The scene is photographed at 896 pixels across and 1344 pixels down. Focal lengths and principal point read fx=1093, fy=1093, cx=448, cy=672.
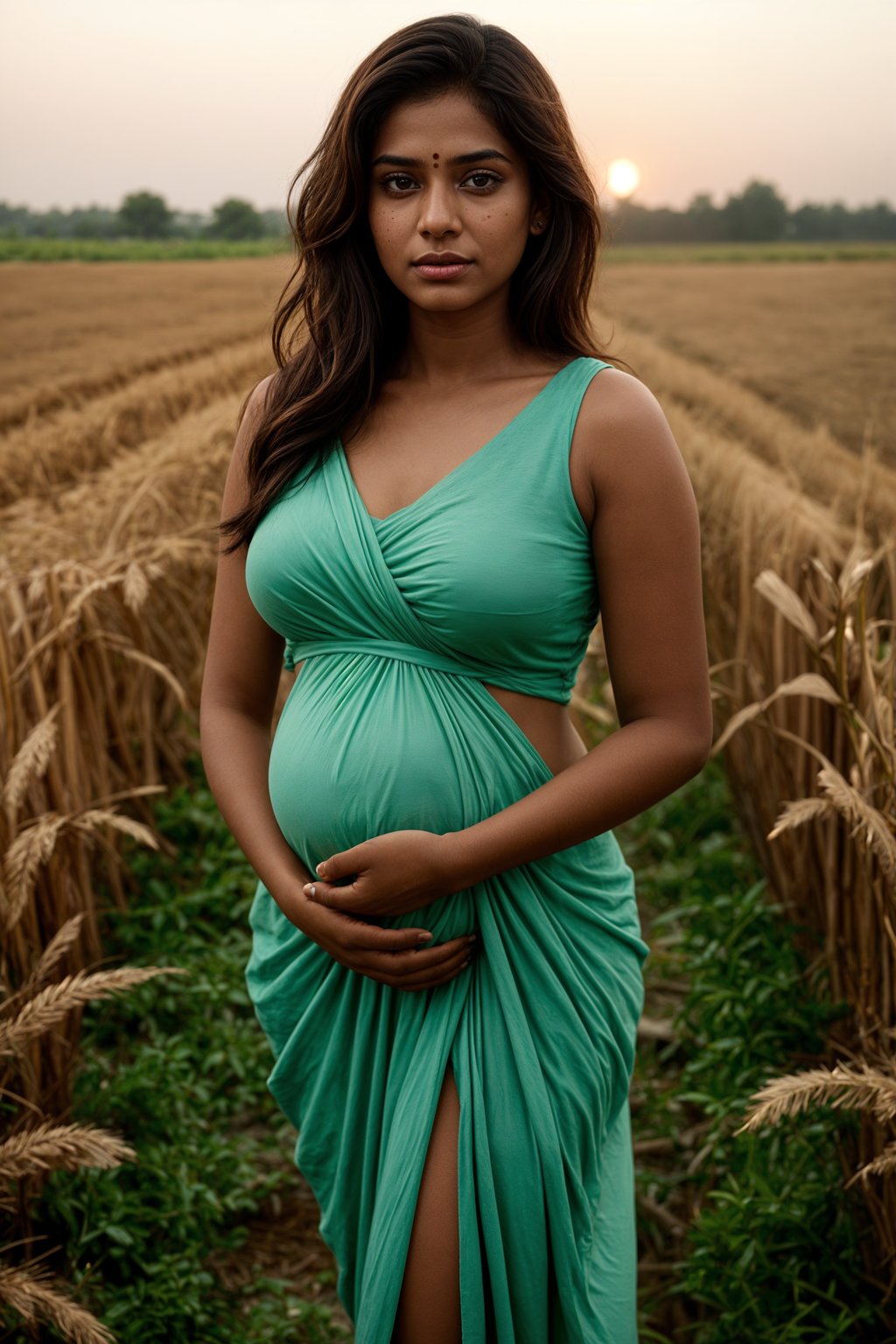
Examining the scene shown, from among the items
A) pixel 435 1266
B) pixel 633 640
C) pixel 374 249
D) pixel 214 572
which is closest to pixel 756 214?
pixel 214 572

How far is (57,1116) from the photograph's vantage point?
1779 millimetres

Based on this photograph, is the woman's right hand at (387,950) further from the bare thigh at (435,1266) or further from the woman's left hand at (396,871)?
the bare thigh at (435,1266)

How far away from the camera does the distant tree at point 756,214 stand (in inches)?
165

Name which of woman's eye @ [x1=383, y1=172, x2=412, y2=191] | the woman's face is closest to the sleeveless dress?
the woman's face

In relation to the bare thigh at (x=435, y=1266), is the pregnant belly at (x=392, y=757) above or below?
above

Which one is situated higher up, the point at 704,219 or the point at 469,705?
the point at 704,219

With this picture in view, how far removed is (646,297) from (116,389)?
2.31 m

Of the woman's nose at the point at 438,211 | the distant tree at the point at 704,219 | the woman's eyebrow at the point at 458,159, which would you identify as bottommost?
the woman's nose at the point at 438,211

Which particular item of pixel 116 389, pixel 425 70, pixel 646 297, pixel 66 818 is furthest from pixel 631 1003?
pixel 646 297

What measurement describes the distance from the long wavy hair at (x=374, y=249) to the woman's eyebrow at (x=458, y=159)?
0.11 ft

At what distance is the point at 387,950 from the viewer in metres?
1.09

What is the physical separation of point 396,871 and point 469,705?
0.18m

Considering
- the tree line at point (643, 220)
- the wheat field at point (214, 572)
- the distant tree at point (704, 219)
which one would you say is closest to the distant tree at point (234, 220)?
the tree line at point (643, 220)

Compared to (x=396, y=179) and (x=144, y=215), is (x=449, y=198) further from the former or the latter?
(x=144, y=215)
